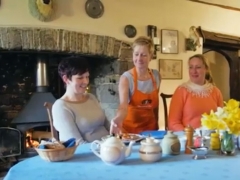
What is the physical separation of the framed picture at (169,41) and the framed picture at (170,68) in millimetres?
128

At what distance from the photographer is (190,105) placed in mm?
2416

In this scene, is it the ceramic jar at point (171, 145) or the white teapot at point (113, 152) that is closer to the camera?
the white teapot at point (113, 152)

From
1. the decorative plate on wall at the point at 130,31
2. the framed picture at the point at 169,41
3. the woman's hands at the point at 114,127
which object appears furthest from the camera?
the framed picture at the point at 169,41

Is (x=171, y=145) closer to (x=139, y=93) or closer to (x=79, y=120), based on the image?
(x=79, y=120)

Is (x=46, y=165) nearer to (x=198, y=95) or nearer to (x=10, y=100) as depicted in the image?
(x=198, y=95)

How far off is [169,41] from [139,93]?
1.97m

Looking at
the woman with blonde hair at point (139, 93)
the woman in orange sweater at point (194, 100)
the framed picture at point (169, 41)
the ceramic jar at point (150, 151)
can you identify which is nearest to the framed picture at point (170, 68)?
the framed picture at point (169, 41)

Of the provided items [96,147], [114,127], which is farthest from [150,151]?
[114,127]

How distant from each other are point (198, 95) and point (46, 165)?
4.81 ft

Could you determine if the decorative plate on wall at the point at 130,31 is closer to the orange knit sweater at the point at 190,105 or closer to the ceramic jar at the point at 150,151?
the orange knit sweater at the point at 190,105

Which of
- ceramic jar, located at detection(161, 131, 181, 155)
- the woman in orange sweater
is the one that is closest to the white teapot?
ceramic jar, located at detection(161, 131, 181, 155)

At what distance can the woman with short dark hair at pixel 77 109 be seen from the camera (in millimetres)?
1776

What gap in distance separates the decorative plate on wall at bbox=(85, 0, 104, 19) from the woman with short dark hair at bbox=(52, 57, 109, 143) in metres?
1.64

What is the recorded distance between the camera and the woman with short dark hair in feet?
5.83
